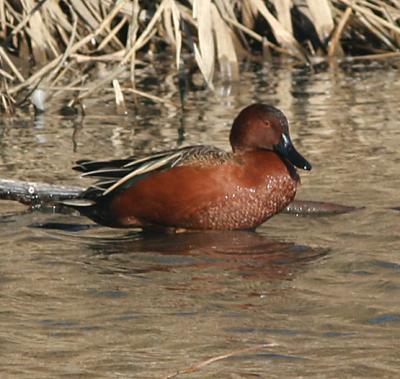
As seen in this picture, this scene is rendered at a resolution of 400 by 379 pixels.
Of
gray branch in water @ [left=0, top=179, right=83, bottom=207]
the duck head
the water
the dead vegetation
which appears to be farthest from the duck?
the dead vegetation

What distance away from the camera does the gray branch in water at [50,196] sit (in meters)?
6.12

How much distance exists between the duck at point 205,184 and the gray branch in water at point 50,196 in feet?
0.74

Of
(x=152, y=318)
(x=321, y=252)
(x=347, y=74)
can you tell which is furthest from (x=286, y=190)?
(x=347, y=74)

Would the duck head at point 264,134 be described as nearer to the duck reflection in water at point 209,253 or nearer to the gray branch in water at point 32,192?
the duck reflection in water at point 209,253

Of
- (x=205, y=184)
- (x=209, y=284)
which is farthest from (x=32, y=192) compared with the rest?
(x=209, y=284)

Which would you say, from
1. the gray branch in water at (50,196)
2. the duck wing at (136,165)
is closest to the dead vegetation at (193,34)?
the gray branch in water at (50,196)

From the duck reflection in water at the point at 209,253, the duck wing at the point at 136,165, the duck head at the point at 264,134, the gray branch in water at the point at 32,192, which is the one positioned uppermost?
the duck head at the point at 264,134

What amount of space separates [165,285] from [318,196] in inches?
72.4

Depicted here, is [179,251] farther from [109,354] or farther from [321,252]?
[109,354]

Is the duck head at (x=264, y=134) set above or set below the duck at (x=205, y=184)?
above

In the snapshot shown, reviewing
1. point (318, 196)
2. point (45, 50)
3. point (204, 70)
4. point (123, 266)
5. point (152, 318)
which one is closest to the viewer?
point (152, 318)

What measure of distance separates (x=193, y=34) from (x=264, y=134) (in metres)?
5.39

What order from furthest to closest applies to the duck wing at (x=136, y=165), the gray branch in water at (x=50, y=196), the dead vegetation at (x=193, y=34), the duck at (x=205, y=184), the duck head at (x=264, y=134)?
the dead vegetation at (x=193, y=34) < the gray branch in water at (x=50, y=196) < the duck head at (x=264, y=134) < the duck wing at (x=136, y=165) < the duck at (x=205, y=184)

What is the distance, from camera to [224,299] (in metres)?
4.61
